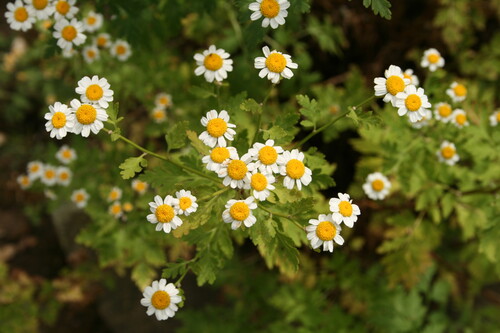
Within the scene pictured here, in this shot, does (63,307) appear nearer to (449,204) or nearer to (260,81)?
(260,81)

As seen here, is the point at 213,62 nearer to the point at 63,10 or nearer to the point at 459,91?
the point at 63,10

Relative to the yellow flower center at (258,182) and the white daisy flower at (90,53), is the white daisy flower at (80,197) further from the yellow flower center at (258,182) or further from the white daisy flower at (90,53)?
the yellow flower center at (258,182)

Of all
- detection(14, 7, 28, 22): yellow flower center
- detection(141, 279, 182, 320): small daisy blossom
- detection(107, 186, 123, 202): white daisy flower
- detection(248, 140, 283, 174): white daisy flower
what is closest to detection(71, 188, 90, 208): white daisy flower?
detection(107, 186, 123, 202): white daisy flower

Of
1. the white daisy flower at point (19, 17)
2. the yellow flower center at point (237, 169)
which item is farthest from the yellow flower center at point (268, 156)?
the white daisy flower at point (19, 17)

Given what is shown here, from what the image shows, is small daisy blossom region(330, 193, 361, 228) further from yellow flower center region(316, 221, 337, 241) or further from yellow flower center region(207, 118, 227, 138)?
yellow flower center region(207, 118, 227, 138)

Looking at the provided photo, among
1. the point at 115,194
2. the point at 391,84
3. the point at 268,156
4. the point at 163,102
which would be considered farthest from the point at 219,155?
the point at 163,102

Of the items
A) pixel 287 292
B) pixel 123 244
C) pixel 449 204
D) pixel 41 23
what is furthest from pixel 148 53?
pixel 449 204
